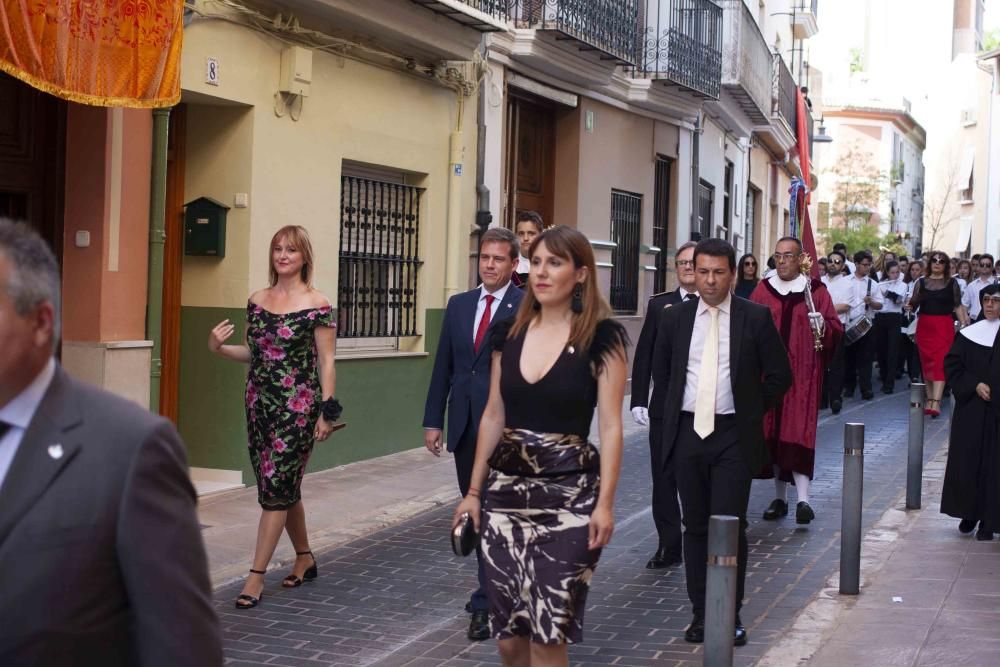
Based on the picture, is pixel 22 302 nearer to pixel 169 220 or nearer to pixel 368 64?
pixel 169 220

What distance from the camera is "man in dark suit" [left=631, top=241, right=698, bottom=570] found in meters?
8.38

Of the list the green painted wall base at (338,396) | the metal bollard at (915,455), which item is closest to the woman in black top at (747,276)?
the green painted wall base at (338,396)

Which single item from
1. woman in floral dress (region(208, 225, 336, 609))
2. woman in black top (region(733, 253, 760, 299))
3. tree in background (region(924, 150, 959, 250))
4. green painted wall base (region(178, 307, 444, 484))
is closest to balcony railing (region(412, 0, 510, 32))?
green painted wall base (region(178, 307, 444, 484))

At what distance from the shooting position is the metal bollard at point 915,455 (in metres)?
10.9

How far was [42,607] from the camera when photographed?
2.29m

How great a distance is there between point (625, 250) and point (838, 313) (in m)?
3.22

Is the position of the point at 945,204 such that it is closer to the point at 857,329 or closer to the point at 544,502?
the point at 857,329

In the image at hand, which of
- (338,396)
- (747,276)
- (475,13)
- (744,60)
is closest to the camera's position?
(338,396)

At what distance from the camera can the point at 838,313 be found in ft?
59.9

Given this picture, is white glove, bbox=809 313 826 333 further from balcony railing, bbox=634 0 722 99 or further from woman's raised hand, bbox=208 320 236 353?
balcony railing, bbox=634 0 722 99

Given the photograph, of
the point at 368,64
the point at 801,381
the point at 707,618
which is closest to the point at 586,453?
the point at 707,618

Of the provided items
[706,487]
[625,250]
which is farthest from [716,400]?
[625,250]

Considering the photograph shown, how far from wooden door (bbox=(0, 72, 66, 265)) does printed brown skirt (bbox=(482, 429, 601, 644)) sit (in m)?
5.95

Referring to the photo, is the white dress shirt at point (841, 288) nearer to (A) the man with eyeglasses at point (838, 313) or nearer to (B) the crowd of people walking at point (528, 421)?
(A) the man with eyeglasses at point (838, 313)
